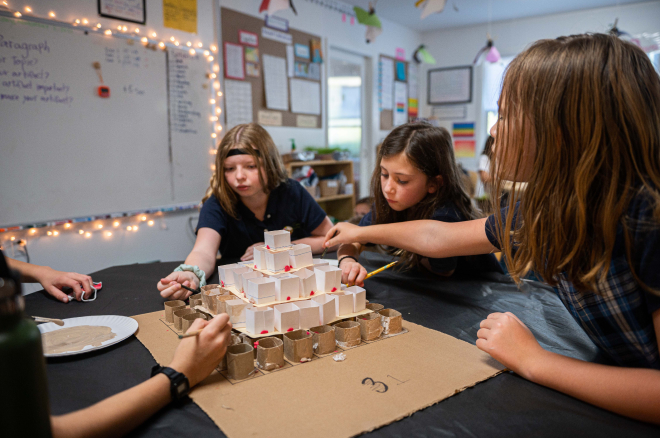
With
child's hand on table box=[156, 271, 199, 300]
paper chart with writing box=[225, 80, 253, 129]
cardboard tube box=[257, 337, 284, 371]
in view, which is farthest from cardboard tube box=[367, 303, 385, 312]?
paper chart with writing box=[225, 80, 253, 129]

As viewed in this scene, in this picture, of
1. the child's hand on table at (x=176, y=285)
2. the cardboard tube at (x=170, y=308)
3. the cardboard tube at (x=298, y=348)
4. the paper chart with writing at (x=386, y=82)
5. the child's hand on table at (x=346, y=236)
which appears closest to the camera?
the cardboard tube at (x=298, y=348)

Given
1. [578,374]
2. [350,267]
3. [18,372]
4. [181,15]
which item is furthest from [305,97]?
[18,372]

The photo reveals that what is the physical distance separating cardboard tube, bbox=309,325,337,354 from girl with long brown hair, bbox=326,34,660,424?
0.30m

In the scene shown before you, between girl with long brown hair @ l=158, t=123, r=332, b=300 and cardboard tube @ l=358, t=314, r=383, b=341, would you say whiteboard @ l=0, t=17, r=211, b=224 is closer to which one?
girl with long brown hair @ l=158, t=123, r=332, b=300

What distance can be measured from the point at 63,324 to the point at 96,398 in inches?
15.7

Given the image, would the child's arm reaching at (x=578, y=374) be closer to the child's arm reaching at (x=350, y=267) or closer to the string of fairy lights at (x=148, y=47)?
the child's arm reaching at (x=350, y=267)

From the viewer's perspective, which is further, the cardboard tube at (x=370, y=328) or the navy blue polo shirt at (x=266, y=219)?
the navy blue polo shirt at (x=266, y=219)

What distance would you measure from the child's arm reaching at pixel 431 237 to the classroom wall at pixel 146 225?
68.0 inches

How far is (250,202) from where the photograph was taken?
1.96 m

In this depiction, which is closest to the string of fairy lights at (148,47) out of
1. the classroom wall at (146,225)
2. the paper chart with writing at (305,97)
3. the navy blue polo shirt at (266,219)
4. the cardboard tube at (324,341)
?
the classroom wall at (146,225)

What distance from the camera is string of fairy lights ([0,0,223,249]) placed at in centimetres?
246

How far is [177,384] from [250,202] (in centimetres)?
129

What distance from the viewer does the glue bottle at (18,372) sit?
38cm

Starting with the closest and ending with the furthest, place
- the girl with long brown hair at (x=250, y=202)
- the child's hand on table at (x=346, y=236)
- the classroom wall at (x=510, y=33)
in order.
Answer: the child's hand on table at (x=346, y=236) < the girl with long brown hair at (x=250, y=202) < the classroom wall at (x=510, y=33)
